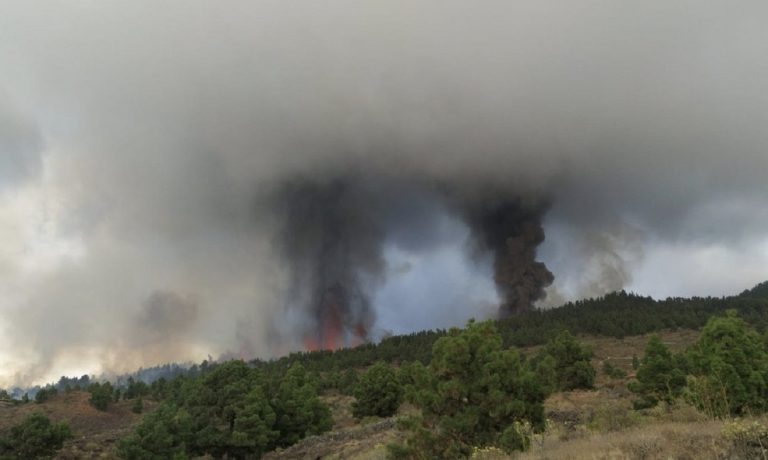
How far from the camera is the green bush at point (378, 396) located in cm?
5409

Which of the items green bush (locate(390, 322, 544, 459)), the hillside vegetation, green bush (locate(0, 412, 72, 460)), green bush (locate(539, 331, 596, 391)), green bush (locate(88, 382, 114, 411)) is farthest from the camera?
green bush (locate(88, 382, 114, 411))

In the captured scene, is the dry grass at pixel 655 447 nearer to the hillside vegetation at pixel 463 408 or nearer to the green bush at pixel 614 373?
the hillside vegetation at pixel 463 408

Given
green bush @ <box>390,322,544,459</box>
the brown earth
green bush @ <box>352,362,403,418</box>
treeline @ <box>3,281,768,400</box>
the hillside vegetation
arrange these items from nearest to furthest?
the brown earth, the hillside vegetation, green bush @ <box>390,322,544,459</box>, green bush @ <box>352,362,403,418</box>, treeline @ <box>3,281,768,400</box>

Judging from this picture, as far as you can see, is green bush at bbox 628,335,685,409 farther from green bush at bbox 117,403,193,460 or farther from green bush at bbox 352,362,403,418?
green bush at bbox 117,403,193,460

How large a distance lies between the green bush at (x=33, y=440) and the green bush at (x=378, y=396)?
2757 cm

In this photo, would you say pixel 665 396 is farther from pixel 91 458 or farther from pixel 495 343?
pixel 91 458

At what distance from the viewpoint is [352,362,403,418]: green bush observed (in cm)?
5409

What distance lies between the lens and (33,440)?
1519 inches

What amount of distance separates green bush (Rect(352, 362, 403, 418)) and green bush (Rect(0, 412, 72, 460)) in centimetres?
2757

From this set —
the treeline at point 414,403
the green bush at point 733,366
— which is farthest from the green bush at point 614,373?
the green bush at point 733,366

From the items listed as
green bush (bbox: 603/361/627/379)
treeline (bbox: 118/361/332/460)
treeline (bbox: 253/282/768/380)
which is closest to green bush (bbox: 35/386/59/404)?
treeline (bbox: 253/282/768/380)

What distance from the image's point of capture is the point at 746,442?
34.9 ft

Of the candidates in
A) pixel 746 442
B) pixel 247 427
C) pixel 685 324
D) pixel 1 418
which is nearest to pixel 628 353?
pixel 685 324

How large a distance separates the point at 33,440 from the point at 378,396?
30.8 metres
